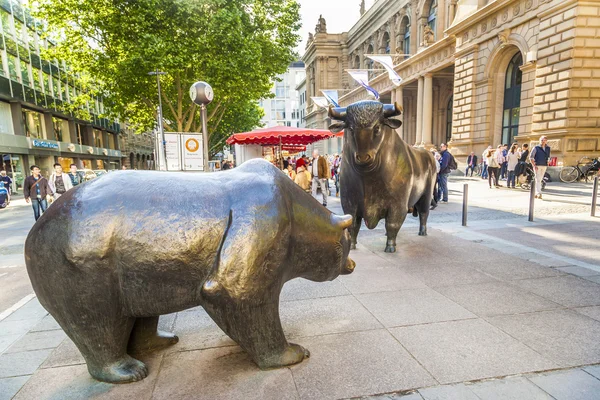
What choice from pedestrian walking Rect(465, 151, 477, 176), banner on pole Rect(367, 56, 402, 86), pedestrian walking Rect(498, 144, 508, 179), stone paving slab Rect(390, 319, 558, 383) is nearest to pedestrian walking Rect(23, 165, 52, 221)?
stone paving slab Rect(390, 319, 558, 383)

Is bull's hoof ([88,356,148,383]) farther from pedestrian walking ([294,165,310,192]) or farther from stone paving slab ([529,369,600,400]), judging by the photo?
pedestrian walking ([294,165,310,192])

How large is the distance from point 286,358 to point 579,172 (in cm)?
1779

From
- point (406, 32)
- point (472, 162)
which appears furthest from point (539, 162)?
point (406, 32)

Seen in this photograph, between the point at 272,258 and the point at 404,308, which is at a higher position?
the point at 272,258

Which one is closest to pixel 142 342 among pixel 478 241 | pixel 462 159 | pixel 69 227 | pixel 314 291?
pixel 69 227

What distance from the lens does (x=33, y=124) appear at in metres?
28.4

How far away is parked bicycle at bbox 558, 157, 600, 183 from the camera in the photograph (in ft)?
48.5

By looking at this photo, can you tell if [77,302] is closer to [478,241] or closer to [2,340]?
[2,340]

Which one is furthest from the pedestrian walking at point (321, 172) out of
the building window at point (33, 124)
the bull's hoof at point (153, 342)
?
the building window at point (33, 124)

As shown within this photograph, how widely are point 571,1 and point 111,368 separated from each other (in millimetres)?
20617

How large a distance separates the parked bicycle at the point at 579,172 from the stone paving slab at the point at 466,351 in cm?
1599

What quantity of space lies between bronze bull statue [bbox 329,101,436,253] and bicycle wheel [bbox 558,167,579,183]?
525 inches

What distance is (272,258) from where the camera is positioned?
6.79 feet

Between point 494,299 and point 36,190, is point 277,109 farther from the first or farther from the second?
point 494,299
